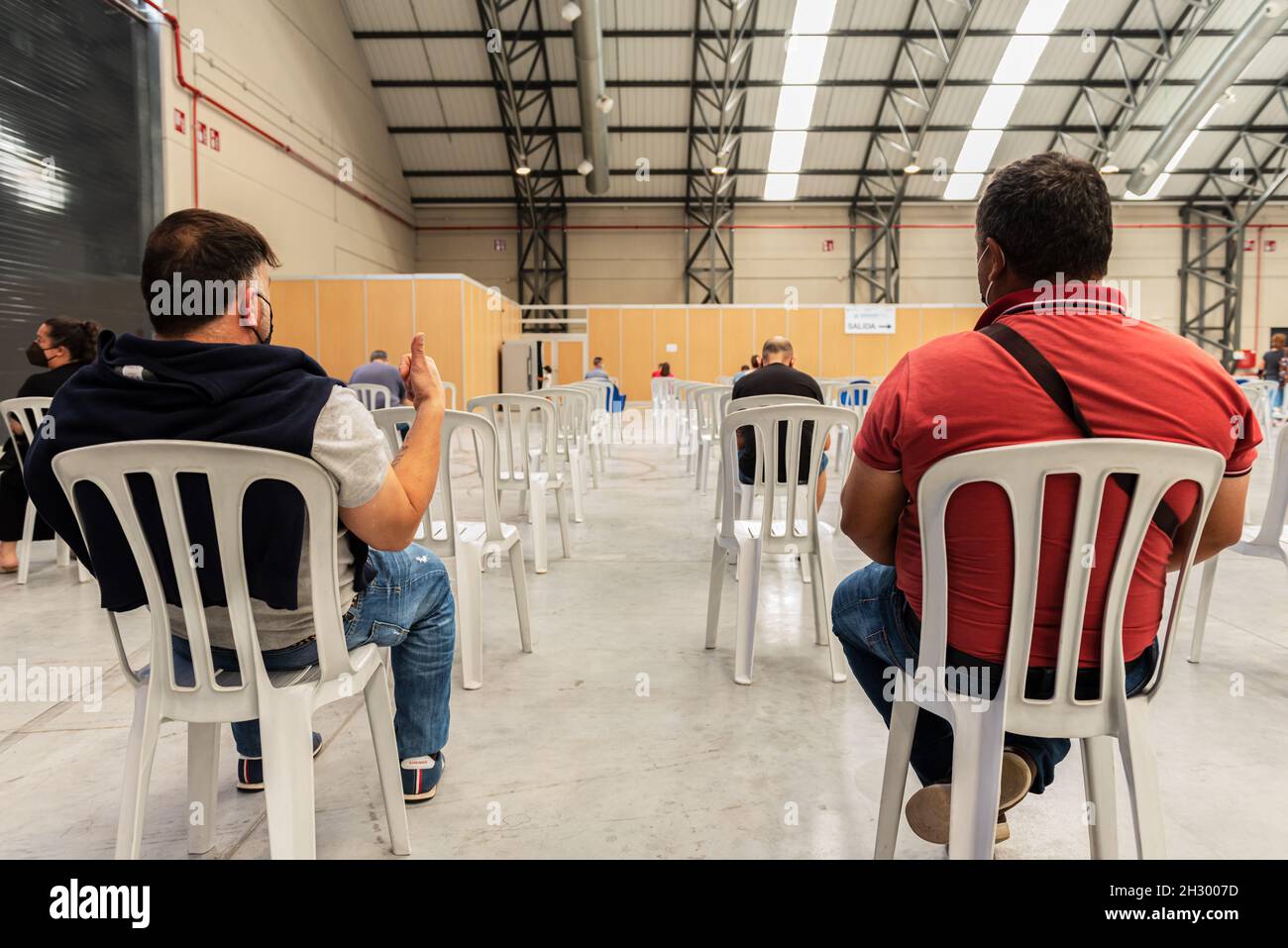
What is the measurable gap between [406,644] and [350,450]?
0.64 m

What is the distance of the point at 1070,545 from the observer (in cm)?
121

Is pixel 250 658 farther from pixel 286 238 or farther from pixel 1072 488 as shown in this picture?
pixel 286 238

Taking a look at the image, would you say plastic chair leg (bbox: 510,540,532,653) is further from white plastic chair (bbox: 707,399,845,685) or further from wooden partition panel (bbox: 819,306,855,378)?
wooden partition panel (bbox: 819,306,855,378)

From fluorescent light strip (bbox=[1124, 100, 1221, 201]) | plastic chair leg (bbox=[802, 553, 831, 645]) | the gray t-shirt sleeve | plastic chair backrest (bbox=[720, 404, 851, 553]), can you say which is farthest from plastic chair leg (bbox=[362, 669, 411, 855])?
fluorescent light strip (bbox=[1124, 100, 1221, 201])

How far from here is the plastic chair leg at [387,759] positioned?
1.62 m

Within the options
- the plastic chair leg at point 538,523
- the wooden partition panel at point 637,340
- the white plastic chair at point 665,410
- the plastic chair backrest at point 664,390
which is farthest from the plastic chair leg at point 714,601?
the wooden partition panel at point 637,340

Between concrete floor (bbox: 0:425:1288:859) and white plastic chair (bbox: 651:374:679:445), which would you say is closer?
concrete floor (bbox: 0:425:1288:859)

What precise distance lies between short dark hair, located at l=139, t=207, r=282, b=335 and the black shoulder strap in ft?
3.99

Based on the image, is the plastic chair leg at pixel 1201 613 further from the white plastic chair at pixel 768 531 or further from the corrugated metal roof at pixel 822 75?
the corrugated metal roof at pixel 822 75

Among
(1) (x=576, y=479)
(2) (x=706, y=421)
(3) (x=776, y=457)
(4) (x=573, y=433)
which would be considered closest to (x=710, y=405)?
(2) (x=706, y=421)

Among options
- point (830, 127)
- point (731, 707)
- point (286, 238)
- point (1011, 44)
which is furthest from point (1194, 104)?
point (731, 707)

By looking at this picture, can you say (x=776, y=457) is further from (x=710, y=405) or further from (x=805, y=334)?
(x=805, y=334)

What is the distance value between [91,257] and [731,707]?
8.45 m

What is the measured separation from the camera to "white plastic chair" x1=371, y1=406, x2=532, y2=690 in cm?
261
